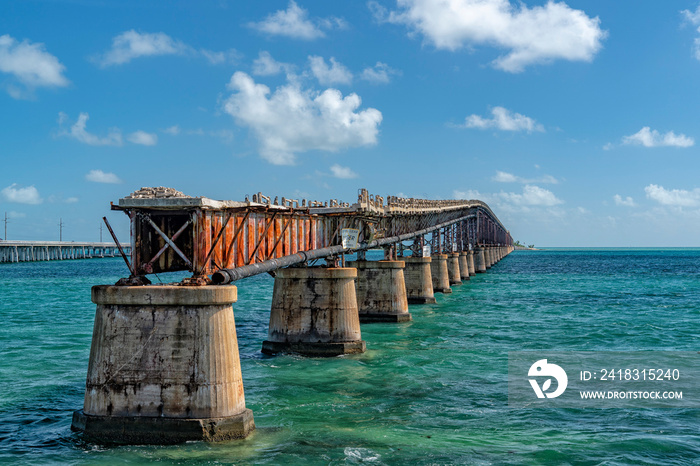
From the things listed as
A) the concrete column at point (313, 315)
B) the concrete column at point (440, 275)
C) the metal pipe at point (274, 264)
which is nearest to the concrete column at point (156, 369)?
the metal pipe at point (274, 264)

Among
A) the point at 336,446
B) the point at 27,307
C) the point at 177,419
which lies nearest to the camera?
the point at 177,419

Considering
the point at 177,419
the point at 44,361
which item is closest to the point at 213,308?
the point at 177,419

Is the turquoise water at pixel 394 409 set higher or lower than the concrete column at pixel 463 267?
lower

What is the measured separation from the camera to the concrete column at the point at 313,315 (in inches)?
1194

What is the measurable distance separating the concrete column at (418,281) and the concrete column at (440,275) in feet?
41.1

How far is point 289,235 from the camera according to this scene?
2742cm

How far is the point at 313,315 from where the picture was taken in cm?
3061

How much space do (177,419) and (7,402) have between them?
9.95 metres

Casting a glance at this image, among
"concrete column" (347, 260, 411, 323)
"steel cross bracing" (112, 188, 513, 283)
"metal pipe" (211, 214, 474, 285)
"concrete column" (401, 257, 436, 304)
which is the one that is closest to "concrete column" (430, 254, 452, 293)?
"concrete column" (401, 257, 436, 304)

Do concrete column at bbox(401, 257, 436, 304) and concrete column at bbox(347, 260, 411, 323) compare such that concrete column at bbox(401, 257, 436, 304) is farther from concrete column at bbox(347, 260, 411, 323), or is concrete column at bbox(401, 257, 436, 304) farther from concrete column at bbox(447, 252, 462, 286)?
concrete column at bbox(447, 252, 462, 286)

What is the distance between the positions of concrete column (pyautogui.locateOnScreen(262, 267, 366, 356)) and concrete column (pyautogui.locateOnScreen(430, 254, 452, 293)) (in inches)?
1646

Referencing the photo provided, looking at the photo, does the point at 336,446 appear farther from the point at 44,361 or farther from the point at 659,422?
the point at 44,361

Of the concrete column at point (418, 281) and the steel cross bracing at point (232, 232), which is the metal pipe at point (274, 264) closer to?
the steel cross bracing at point (232, 232)

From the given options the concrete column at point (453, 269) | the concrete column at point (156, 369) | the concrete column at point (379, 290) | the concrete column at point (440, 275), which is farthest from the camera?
the concrete column at point (453, 269)
